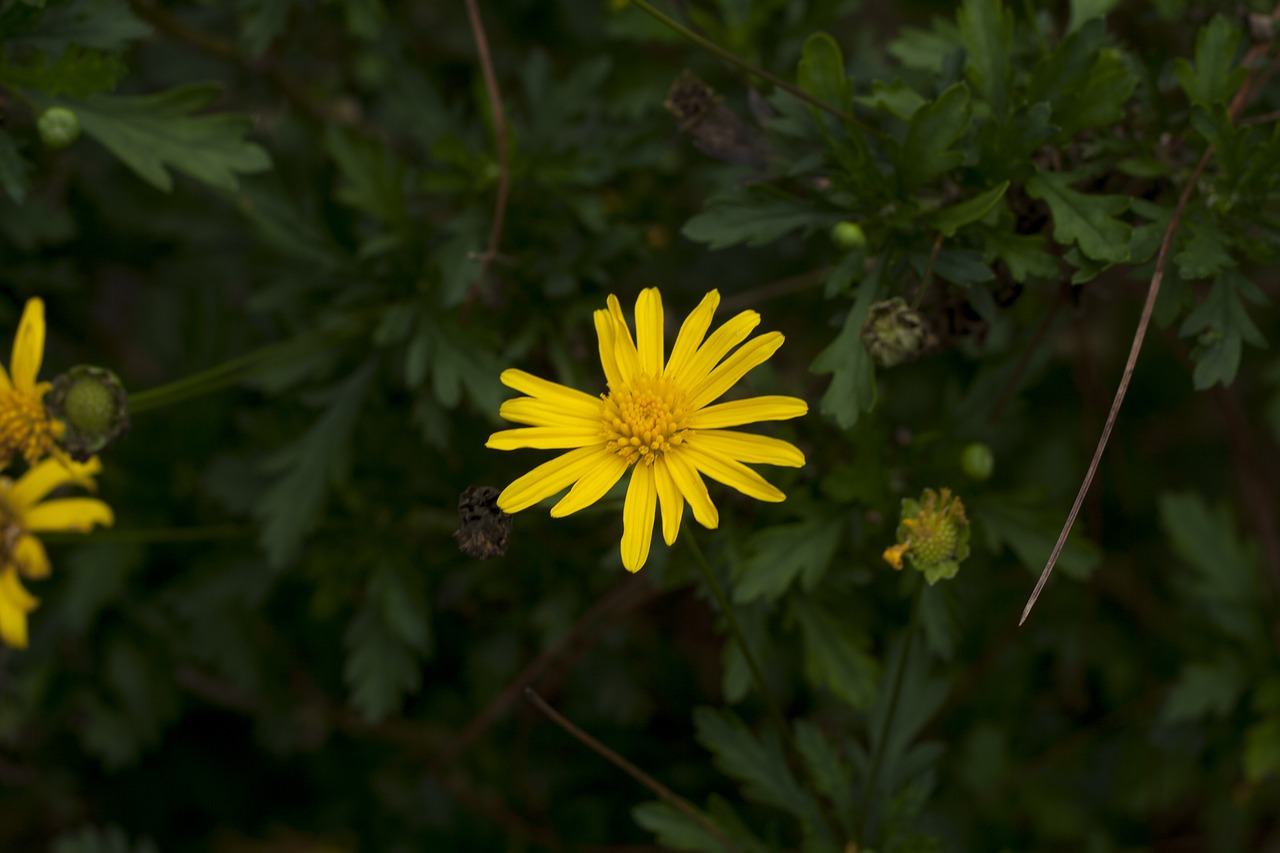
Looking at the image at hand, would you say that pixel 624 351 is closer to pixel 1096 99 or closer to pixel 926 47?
pixel 1096 99

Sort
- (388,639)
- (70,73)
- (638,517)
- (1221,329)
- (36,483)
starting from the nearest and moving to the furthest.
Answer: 1. (638,517)
2. (1221,329)
3. (70,73)
4. (36,483)
5. (388,639)

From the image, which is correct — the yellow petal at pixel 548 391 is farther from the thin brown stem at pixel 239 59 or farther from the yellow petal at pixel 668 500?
the thin brown stem at pixel 239 59

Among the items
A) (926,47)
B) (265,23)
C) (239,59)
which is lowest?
(265,23)

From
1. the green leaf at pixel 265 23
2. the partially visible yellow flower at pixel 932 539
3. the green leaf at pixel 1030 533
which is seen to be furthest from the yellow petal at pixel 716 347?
the green leaf at pixel 265 23

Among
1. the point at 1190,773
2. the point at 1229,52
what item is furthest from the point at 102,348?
the point at 1190,773

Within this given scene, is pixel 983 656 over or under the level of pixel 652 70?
under

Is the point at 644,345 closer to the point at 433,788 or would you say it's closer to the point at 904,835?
the point at 904,835

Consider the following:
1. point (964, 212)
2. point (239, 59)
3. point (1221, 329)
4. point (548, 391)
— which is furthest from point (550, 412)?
point (239, 59)
